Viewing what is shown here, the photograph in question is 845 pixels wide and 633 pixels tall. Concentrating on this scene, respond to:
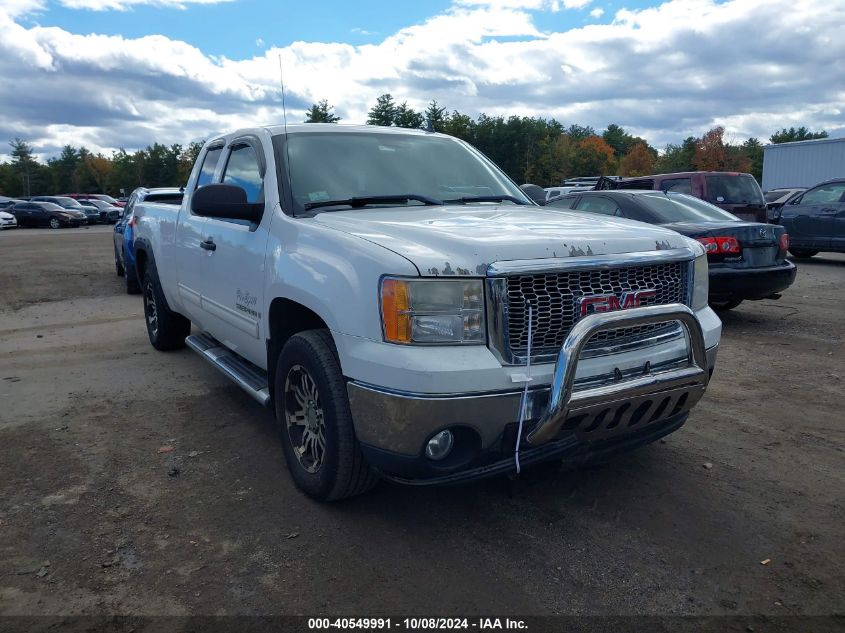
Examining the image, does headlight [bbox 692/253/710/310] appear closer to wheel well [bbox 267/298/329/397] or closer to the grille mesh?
the grille mesh

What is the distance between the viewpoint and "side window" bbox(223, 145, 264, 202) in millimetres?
4281

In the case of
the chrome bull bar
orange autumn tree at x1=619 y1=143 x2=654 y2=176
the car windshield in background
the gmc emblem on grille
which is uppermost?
orange autumn tree at x1=619 y1=143 x2=654 y2=176

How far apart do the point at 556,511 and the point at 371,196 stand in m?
2.00

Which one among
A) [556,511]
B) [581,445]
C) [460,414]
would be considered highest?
[460,414]

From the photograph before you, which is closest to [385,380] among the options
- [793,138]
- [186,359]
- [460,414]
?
[460,414]

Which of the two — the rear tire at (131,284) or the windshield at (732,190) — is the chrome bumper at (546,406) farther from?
the windshield at (732,190)

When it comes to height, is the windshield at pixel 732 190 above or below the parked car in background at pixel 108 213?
above

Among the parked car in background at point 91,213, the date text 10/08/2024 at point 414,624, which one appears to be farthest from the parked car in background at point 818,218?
the parked car in background at point 91,213

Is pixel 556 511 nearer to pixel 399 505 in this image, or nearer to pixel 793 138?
pixel 399 505

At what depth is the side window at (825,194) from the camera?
13633 mm

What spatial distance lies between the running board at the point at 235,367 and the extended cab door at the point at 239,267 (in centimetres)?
11

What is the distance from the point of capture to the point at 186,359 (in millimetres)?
6719

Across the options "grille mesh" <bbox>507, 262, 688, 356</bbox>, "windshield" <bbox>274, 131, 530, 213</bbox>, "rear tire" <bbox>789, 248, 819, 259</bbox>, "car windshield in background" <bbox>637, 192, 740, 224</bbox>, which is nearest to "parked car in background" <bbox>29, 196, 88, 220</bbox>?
"rear tire" <bbox>789, 248, 819, 259</bbox>

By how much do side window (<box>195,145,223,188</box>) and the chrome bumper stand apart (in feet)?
9.70
